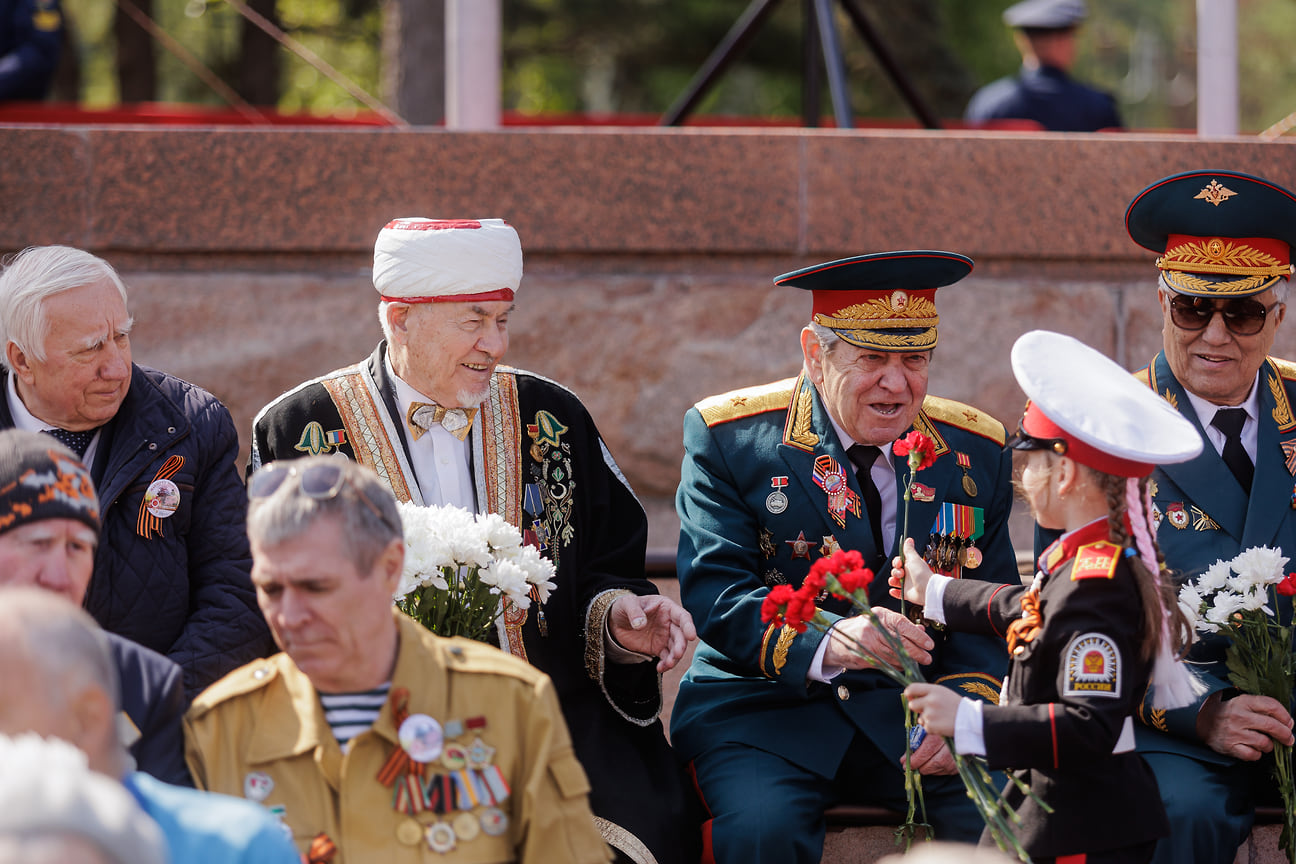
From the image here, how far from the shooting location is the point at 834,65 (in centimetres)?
677

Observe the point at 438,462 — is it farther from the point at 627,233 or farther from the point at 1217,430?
the point at 1217,430

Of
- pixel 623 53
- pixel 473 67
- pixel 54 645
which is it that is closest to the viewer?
pixel 54 645

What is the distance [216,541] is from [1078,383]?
2.31 meters

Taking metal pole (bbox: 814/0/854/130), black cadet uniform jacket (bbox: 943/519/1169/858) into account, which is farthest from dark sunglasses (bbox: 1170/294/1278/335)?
metal pole (bbox: 814/0/854/130)

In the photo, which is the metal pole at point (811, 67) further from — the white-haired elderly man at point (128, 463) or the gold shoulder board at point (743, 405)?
the white-haired elderly man at point (128, 463)

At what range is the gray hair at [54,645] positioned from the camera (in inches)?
99.5

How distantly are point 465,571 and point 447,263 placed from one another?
101cm

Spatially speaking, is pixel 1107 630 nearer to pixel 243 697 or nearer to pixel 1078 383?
pixel 1078 383

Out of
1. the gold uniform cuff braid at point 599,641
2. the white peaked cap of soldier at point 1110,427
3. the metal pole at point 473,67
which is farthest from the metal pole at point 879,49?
the white peaked cap of soldier at point 1110,427

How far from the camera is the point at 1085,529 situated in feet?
11.3

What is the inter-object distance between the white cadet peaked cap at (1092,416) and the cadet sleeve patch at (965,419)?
1.12 metres

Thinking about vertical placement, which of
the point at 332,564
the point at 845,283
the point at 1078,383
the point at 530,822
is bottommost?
the point at 530,822

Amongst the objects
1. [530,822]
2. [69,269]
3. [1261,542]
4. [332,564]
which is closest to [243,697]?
[332,564]

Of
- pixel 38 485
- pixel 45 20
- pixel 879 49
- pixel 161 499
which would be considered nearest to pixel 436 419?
pixel 161 499
